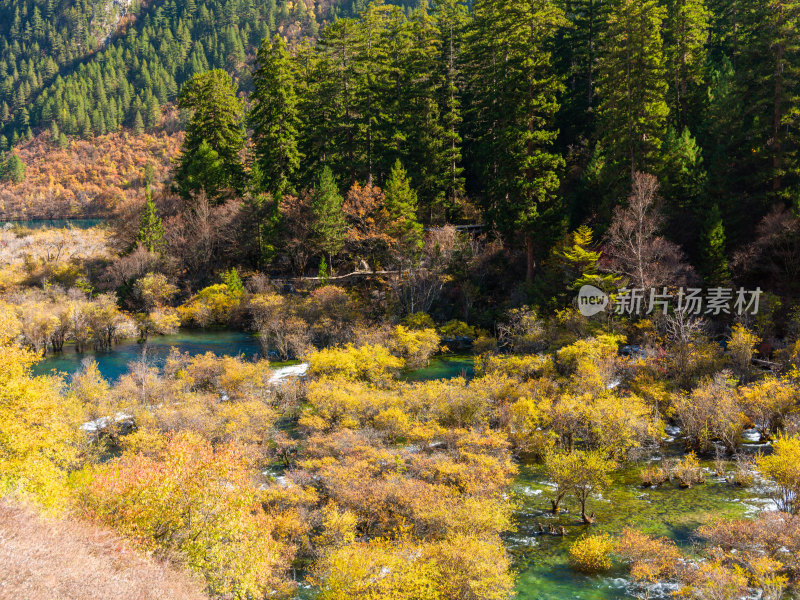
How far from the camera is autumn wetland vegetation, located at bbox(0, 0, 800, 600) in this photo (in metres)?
13.1

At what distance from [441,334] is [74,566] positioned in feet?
97.6

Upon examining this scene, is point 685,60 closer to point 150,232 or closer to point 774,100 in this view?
point 774,100

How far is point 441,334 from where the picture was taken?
37906 millimetres

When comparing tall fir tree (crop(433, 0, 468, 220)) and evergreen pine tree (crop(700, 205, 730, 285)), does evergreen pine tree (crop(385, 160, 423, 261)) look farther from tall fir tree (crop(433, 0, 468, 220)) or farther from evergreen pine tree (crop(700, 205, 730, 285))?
evergreen pine tree (crop(700, 205, 730, 285))

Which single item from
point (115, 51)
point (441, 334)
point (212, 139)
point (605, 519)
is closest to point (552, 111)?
point (441, 334)

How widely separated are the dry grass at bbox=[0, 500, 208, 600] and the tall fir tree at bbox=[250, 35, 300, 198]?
1653 inches

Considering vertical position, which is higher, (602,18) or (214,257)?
(602,18)

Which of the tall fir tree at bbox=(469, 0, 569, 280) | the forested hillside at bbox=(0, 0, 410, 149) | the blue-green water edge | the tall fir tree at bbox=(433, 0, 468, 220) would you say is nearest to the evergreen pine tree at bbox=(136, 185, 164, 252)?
the tall fir tree at bbox=(433, 0, 468, 220)

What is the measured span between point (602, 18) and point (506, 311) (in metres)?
27.5

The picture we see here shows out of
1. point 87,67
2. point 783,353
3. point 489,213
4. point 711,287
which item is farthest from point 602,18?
point 87,67

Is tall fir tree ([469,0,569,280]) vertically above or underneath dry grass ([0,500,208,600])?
above

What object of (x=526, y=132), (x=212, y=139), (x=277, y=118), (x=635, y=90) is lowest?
(x=526, y=132)

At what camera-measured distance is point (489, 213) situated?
127 feet

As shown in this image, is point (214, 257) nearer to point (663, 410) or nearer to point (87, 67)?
point (663, 410)
